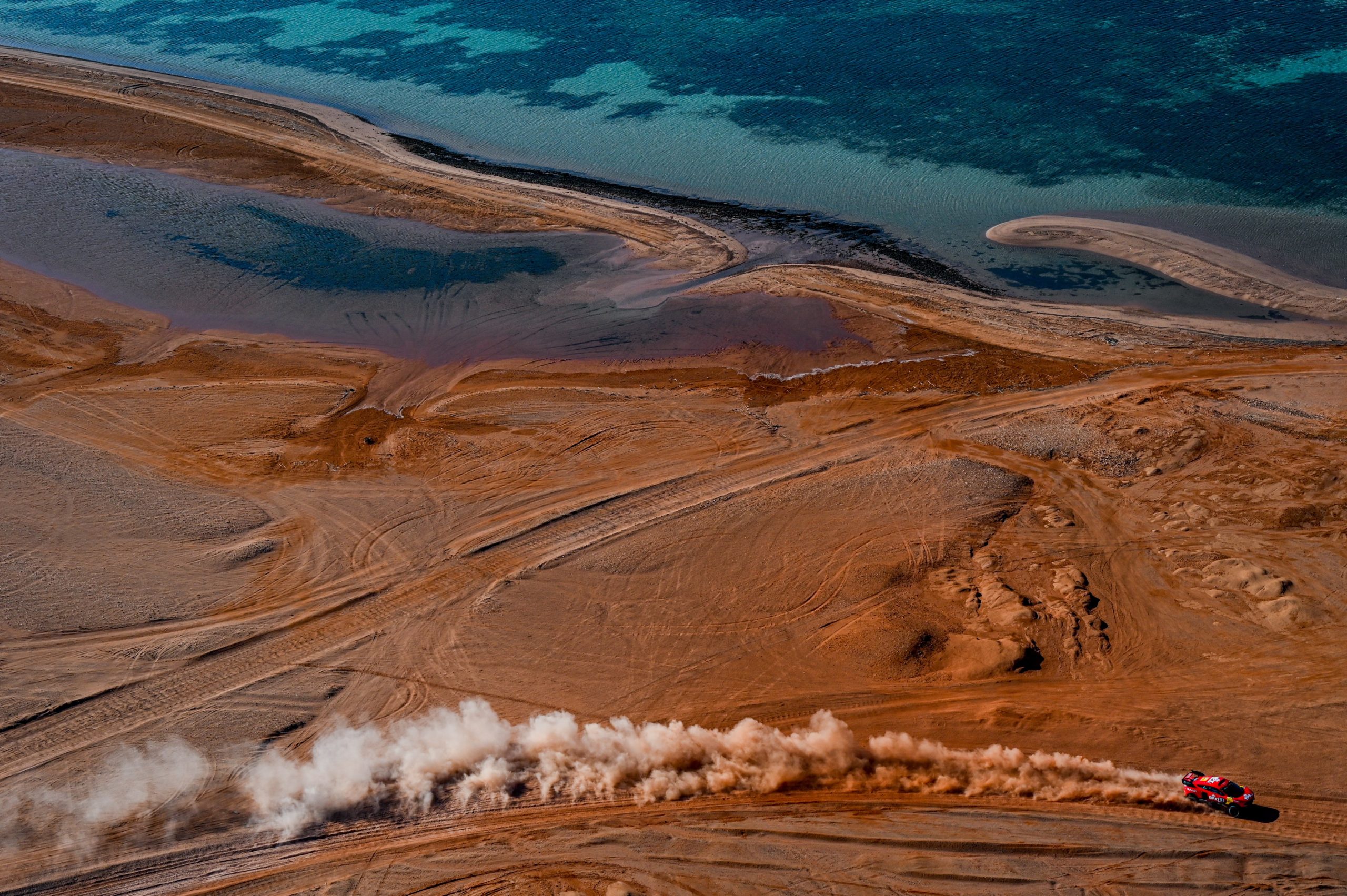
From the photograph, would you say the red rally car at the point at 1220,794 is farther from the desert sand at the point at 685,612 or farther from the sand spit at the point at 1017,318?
the sand spit at the point at 1017,318

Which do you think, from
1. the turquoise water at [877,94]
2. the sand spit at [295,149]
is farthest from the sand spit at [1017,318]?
the sand spit at [295,149]

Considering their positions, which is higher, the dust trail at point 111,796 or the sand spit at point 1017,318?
the sand spit at point 1017,318

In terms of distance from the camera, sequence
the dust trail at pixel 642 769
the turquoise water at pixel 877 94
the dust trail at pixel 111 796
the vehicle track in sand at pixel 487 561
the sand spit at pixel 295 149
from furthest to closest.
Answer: the turquoise water at pixel 877 94 → the sand spit at pixel 295 149 → the vehicle track in sand at pixel 487 561 → the dust trail at pixel 642 769 → the dust trail at pixel 111 796

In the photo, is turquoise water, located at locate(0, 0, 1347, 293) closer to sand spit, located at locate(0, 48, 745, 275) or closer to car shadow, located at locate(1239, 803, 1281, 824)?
sand spit, located at locate(0, 48, 745, 275)

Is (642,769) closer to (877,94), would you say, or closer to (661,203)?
(661,203)

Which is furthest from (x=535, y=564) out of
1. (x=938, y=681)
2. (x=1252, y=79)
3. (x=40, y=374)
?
(x=1252, y=79)

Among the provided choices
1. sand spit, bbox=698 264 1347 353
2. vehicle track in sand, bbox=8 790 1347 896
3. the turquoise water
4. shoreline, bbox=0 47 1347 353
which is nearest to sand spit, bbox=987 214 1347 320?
shoreline, bbox=0 47 1347 353

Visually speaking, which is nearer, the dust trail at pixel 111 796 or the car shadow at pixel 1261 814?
the car shadow at pixel 1261 814
